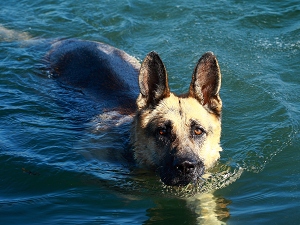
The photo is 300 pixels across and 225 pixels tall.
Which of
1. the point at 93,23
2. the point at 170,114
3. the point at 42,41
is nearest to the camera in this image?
the point at 170,114

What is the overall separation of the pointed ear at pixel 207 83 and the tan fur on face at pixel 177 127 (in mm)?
89

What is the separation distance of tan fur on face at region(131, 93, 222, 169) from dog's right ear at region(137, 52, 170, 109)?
82 mm

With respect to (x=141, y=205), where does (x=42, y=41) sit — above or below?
above

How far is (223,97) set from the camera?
342 inches

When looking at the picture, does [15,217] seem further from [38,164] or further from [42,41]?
[42,41]

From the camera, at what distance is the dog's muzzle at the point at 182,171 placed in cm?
541

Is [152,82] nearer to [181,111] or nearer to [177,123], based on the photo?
[181,111]

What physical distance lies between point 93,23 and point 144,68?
5639 mm

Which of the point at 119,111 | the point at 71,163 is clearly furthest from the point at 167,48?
the point at 71,163

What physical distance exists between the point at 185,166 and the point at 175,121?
2.21 feet

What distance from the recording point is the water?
5906 mm

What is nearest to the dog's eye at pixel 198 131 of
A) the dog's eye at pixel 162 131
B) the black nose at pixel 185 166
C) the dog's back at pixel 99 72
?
the dog's eye at pixel 162 131

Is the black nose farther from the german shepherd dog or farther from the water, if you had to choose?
the water

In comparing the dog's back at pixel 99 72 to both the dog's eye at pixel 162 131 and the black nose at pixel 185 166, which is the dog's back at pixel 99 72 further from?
the black nose at pixel 185 166
